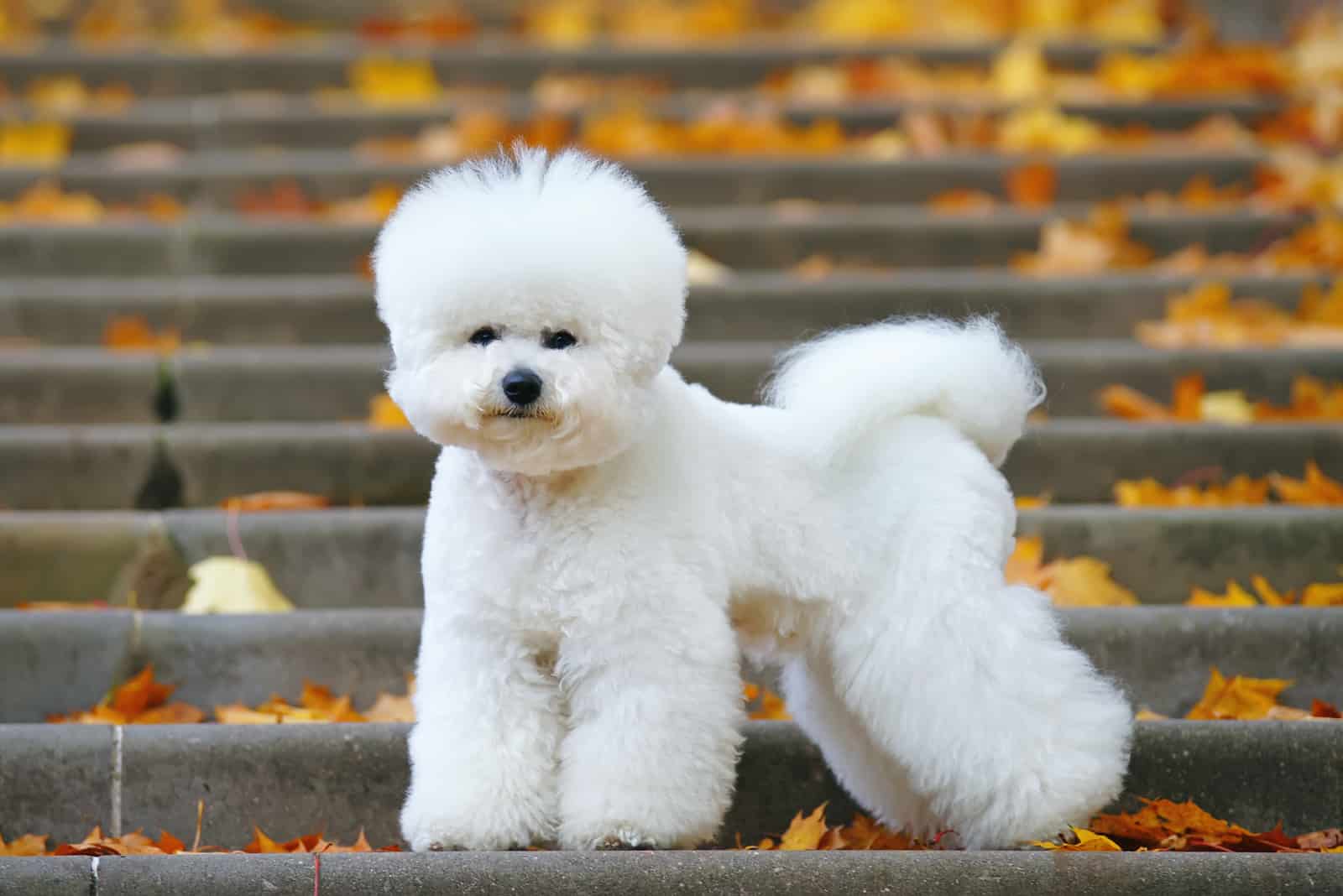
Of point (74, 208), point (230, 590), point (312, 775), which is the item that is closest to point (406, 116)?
point (74, 208)

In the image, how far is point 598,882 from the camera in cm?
225

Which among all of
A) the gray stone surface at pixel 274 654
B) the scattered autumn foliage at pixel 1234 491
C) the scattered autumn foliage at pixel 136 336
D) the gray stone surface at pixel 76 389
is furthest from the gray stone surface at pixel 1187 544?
the scattered autumn foliage at pixel 136 336

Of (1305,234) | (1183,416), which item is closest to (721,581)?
(1183,416)

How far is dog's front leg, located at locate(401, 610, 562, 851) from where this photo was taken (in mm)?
2311

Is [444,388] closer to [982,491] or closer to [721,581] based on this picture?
[721,581]

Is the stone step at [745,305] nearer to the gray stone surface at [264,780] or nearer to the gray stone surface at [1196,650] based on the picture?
the gray stone surface at [1196,650]

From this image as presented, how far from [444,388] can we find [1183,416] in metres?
2.53

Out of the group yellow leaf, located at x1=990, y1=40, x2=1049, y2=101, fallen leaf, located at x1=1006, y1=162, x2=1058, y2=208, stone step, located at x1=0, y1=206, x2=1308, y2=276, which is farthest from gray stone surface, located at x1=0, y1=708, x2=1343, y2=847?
yellow leaf, located at x1=990, y1=40, x2=1049, y2=101

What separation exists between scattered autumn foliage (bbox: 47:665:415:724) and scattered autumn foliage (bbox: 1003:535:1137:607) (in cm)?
126

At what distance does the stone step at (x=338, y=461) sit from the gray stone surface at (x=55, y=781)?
1.21m

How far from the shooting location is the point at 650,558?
7.61 ft

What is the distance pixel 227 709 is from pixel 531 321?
4.30 ft

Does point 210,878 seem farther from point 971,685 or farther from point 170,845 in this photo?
point 971,685

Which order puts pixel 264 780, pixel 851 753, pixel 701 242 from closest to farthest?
1. pixel 851 753
2. pixel 264 780
3. pixel 701 242
